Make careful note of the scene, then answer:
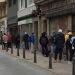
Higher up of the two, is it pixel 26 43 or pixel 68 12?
pixel 68 12

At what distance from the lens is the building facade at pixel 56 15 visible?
26.1 meters

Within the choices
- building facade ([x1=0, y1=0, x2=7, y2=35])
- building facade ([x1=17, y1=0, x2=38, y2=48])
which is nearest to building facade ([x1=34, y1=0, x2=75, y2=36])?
building facade ([x1=17, y1=0, x2=38, y2=48])

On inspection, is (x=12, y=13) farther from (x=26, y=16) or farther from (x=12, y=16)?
(x=26, y=16)

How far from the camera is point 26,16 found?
39344mm

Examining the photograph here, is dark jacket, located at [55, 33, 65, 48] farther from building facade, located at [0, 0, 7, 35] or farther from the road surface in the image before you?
building facade, located at [0, 0, 7, 35]

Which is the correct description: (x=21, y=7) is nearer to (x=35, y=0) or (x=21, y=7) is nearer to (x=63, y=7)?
(x=35, y=0)

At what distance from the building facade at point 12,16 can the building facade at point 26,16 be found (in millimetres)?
2442

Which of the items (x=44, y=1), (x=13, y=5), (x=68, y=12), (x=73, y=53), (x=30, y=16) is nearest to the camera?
(x=73, y=53)

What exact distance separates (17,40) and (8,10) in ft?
42.5

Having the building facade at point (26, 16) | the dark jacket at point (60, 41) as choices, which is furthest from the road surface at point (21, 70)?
the building facade at point (26, 16)

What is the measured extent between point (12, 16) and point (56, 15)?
Result: 64.6 ft

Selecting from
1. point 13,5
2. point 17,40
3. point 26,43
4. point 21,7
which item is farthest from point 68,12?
point 13,5

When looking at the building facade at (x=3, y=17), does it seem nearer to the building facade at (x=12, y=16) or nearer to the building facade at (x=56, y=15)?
the building facade at (x=12, y=16)

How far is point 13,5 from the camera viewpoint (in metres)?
47.8
